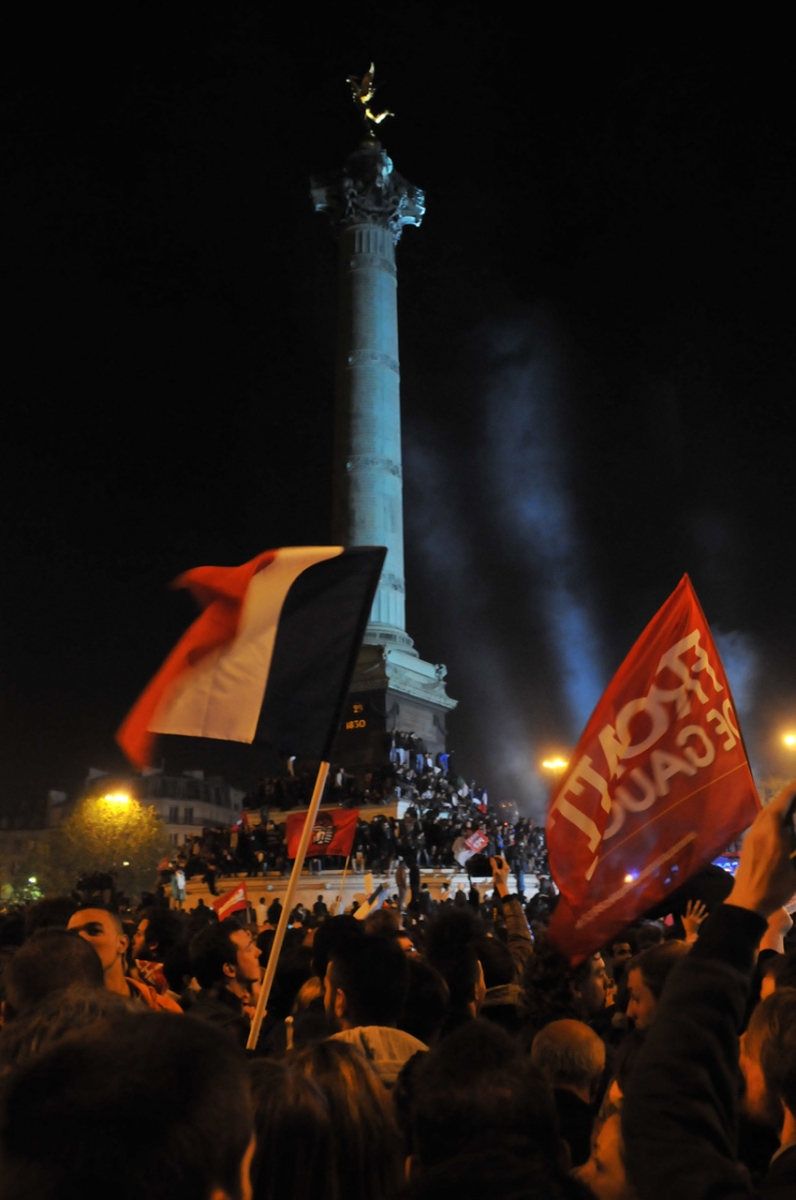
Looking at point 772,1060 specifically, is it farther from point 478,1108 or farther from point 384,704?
point 384,704

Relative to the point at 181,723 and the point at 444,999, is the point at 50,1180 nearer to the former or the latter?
the point at 444,999

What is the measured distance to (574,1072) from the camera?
10.5 ft

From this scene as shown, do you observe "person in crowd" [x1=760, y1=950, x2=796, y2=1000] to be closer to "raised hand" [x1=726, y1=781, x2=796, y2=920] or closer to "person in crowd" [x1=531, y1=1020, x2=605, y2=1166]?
"person in crowd" [x1=531, y1=1020, x2=605, y2=1166]

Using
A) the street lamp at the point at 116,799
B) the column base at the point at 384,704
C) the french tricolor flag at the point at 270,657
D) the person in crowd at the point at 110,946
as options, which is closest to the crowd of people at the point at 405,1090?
the person in crowd at the point at 110,946

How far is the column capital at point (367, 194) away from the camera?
127 feet

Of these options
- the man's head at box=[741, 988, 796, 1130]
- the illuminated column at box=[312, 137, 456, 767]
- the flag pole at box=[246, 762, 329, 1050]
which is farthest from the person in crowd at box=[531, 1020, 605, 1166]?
the illuminated column at box=[312, 137, 456, 767]

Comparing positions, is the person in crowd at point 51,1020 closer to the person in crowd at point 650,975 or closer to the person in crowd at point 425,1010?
the person in crowd at point 425,1010

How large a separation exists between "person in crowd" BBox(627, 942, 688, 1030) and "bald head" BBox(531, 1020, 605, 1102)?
599 millimetres

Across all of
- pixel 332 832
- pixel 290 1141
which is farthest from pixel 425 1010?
pixel 332 832

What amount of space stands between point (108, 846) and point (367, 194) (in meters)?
38.1

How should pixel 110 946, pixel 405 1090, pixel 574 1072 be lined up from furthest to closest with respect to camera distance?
pixel 110 946 < pixel 574 1072 < pixel 405 1090

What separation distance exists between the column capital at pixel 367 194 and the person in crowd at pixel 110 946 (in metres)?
37.6

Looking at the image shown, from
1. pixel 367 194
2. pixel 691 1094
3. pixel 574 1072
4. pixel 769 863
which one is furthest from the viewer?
pixel 367 194

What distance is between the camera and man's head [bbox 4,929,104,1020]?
3260 mm
